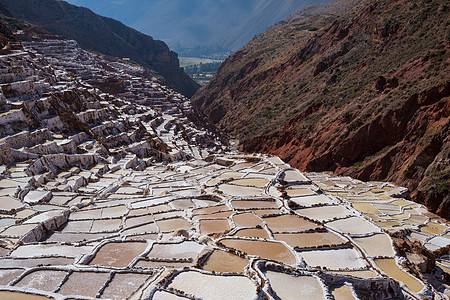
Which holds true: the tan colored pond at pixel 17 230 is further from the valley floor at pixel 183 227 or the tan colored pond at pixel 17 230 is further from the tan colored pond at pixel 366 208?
the tan colored pond at pixel 366 208

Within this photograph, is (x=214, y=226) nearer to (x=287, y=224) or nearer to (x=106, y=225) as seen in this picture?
(x=287, y=224)

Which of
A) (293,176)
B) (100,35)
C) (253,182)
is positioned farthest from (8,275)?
(100,35)

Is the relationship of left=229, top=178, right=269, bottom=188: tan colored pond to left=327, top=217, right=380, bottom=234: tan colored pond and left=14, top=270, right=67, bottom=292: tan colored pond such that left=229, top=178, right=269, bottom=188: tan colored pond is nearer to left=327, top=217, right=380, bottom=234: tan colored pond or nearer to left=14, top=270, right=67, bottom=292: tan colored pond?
left=327, top=217, right=380, bottom=234: tan colored pond

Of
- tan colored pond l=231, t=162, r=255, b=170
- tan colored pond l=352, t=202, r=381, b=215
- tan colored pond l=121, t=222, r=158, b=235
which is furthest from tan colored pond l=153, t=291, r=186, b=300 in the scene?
tan colored pond l=352, t=202, r=381, b=215

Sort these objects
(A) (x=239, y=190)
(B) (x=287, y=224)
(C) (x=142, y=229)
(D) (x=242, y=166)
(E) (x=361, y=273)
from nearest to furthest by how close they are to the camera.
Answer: (E) (x=361, y=273)
(C) (x=142, y=229)
(B) (x=287, y=224)
(A) (x=239, y=190)
(D) (x=242, y=166)

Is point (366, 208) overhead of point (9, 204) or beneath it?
beneath

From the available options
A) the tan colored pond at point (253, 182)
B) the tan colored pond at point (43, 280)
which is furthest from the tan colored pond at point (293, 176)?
the tan colored pond at point (43, 280)
